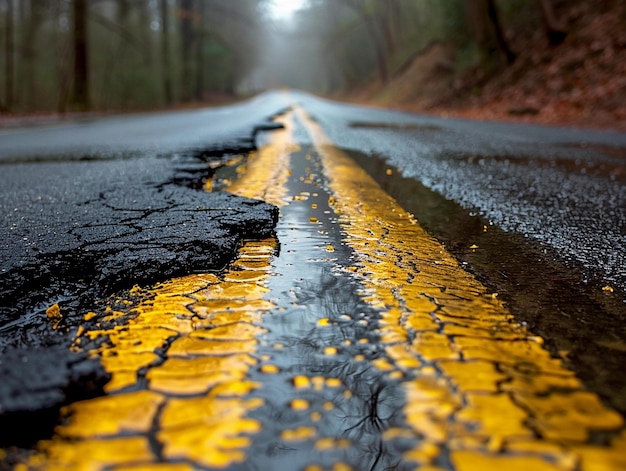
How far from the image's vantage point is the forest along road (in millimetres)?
833

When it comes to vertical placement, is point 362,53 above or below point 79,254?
above

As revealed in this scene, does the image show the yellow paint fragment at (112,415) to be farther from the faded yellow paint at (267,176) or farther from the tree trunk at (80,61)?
the tree trunk at (80,61)

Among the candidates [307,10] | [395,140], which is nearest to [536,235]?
[395,140]

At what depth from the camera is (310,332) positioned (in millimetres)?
1220

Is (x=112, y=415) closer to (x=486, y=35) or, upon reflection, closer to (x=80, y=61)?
(x=486, y=35)

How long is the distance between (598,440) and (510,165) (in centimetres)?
404

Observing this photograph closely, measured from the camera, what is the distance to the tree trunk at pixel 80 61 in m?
17.4

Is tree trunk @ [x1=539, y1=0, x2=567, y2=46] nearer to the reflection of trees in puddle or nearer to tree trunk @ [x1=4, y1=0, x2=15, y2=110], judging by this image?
the reflection of trees in puddle

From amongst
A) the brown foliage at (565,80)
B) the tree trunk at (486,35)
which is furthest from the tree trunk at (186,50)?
the tree trunk at (486,35)

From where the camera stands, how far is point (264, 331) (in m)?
1.22

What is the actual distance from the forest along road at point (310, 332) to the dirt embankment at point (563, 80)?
7496mm

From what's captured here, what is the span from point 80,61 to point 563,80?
14.1m

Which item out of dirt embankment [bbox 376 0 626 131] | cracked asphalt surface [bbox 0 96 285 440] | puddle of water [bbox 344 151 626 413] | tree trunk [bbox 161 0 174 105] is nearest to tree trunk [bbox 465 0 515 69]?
dirt embankment [bbox 376 0 626 131]

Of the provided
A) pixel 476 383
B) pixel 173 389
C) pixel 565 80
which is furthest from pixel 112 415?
pixel 565 80
